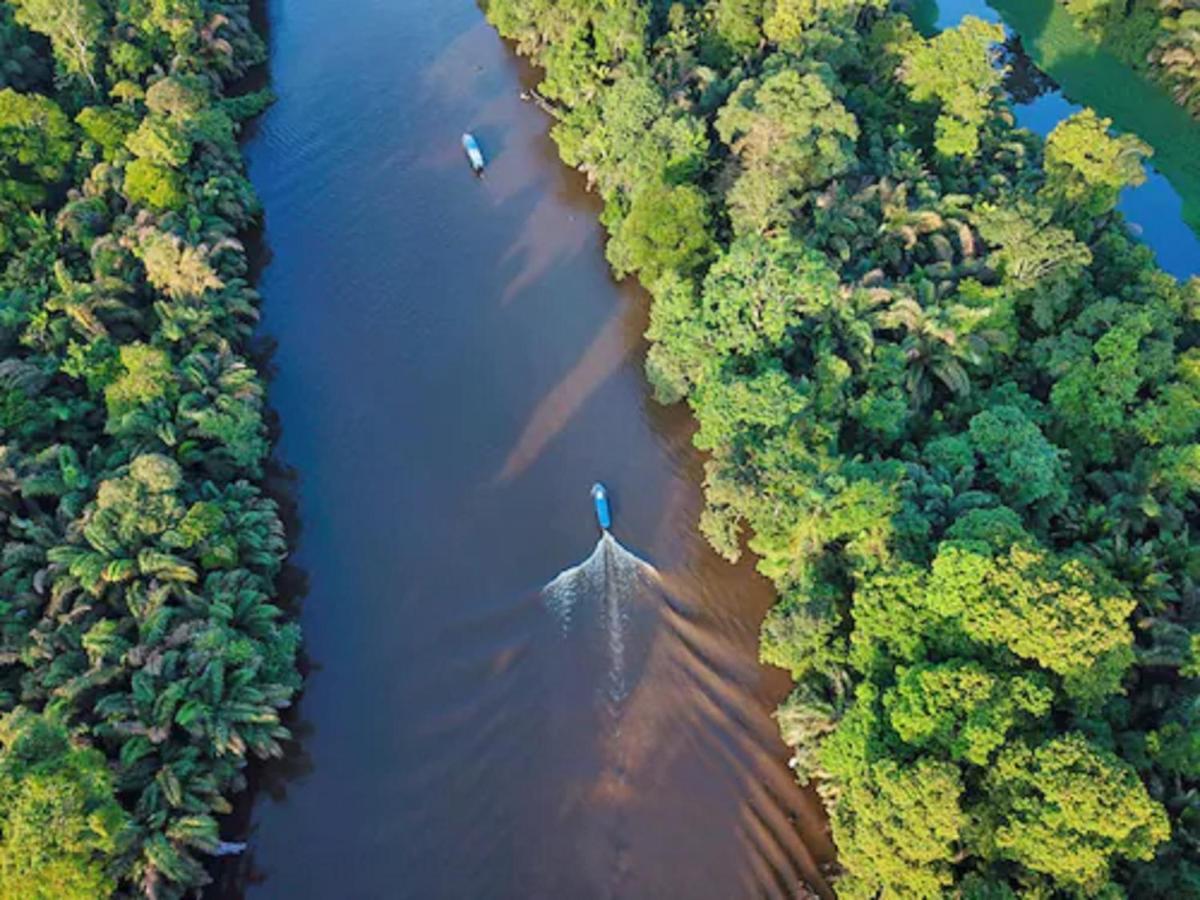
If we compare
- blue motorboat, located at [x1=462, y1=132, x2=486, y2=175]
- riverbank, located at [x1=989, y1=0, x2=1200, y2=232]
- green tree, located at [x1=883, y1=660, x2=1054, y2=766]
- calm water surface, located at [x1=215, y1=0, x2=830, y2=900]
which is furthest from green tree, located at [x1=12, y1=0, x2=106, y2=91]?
riverbank, located at [x1=989, y1=0, x2=1200, y2=232]

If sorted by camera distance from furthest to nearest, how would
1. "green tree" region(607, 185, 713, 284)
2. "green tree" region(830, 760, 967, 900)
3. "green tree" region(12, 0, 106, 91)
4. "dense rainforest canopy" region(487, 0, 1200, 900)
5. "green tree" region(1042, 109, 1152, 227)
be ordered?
"green tree" region(12, 0, 106, 91)
"green tree" region(1042, 109, 1152, 227)
"green tree" region(607, 185, 713, 284)
"dense rainforest canopy" region(487, 0, 1200, 900)
"green tree" region(830, 760, 967, 900)

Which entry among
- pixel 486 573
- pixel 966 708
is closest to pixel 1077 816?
pixel 966 708

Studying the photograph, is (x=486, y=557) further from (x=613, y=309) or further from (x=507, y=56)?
(x=507, y=56)

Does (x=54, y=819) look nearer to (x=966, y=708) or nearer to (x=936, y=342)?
(x=966, y=708)

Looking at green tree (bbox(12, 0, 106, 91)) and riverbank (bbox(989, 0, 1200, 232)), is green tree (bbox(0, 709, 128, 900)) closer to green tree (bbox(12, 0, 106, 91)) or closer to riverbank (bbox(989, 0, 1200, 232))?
green tree (bbox(12, 0, 106, 91))

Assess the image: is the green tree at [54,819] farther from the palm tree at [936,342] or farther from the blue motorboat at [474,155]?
the blue motorboat at [474,155]

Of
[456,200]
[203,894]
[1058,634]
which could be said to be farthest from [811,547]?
[456,200]
